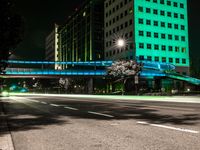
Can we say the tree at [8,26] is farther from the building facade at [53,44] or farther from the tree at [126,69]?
the building facade at [53,44]

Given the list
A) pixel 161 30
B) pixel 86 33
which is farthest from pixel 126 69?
pixel 86 33

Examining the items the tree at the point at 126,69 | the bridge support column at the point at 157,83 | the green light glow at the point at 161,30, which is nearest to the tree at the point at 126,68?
the tree at the point at 126,69

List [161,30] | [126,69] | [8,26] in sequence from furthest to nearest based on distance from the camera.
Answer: [161,30] < [126,69] < [8,26]

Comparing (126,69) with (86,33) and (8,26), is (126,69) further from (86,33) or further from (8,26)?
(86,33)

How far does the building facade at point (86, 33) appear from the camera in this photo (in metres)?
120

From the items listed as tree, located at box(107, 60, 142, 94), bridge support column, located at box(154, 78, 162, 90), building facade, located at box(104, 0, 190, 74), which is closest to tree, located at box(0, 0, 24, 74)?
tree, located at box(107, 60, 142, 94)

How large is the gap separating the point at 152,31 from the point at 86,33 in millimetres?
37830

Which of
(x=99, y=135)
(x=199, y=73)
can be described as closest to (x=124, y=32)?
(x=199, y=73)

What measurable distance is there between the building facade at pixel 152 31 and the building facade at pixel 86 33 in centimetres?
1465

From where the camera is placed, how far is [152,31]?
9662cm

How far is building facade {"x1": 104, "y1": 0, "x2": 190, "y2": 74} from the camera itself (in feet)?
306

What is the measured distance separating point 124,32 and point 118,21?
6.08 m

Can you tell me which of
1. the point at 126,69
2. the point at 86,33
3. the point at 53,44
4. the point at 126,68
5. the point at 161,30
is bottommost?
the point at 126,69

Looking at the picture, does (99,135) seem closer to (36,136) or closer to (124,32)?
(36,136)
